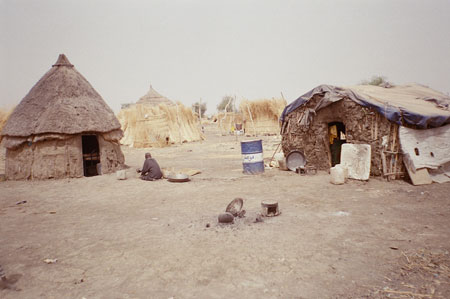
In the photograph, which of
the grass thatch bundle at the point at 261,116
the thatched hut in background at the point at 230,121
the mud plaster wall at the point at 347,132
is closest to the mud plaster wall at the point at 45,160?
the mud plaster wall at the point at 347,132

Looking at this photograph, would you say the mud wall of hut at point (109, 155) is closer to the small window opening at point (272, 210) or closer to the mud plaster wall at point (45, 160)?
the mud plaster wall at point (45, 160)

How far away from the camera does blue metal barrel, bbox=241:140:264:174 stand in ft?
29.4

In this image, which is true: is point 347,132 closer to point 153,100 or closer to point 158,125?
point 158,125

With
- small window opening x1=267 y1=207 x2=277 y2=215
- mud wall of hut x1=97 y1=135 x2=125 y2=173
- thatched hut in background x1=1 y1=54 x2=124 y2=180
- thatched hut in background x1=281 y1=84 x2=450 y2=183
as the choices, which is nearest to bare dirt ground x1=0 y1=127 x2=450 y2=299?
small window opening x1=267 y1=207 x2=277 y2=215

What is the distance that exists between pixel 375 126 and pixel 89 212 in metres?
7.16

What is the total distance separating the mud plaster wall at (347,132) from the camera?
24.6ft

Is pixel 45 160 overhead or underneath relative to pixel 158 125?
underneath

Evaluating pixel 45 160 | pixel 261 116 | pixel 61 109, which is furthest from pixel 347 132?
pixel 261 116

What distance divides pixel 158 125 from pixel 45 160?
1119cm

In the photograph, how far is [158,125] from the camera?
67.4 ft

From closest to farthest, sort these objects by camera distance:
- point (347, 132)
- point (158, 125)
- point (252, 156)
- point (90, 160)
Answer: point (347, 132)
point (252, 156)
point (90, 160)
point (158, 125)

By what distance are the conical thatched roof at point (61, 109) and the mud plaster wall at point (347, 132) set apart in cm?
632

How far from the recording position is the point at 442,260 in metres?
3.31

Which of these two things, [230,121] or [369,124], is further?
[230,121]
